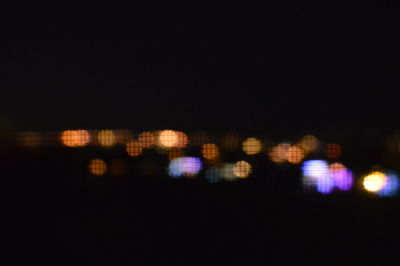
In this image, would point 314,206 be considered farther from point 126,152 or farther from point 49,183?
point 126,152

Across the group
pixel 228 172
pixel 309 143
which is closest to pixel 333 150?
pixel 309 143

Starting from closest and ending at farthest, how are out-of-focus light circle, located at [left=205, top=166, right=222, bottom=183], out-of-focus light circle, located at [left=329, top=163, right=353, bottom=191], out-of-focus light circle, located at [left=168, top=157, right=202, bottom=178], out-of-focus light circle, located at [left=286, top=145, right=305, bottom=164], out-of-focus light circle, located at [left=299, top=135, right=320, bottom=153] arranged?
out-of-focus light circle, located at [left=329, top=163, right=353, bottom=191], out-of-focus light circle, located at [left=205, top=166, right=222, bottom=183], out-of-focus light circle, located at [left=168, top=157, right=202, bottom=178], out-of-focus light circle, located at [left=286, top=145, right=305, bottom=164], out-of-focus light circle, located at [left=299, top=135, right=320, bottom=153]

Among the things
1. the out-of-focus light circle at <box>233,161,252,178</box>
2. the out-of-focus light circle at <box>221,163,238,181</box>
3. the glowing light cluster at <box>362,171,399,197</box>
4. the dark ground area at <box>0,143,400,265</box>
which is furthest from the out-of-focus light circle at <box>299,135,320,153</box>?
the dark ground area at <box>0,143,400,265</box>

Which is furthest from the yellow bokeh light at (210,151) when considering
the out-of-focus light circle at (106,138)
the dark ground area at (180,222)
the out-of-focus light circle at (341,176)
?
the dark ground area at (180,222)

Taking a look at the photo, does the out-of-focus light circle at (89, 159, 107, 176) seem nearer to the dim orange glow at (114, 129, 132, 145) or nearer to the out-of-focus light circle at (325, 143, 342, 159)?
the dim orange glow at (114, 129, 132, 145)

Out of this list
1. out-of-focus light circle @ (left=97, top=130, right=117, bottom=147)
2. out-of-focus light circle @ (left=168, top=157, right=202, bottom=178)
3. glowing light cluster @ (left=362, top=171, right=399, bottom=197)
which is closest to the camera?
glowing light cluster @ (left=362, top=171, right=399, bottom=197)

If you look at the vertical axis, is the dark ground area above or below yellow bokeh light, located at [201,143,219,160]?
below

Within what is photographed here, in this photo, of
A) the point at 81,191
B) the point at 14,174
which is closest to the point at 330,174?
the point at 81,191
